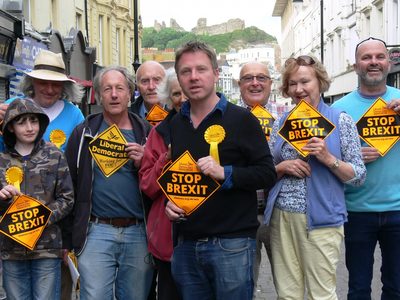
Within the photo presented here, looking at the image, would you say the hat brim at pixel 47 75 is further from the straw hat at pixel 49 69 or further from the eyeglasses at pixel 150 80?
the eyeglasses at pixel 150 80

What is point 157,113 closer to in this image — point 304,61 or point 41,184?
point 41,184

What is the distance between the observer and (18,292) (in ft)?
11.1

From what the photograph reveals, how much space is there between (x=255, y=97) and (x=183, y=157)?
185 cm

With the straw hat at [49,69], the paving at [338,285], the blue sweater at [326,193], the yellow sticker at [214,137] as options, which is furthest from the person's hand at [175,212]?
the paving at [338,285]

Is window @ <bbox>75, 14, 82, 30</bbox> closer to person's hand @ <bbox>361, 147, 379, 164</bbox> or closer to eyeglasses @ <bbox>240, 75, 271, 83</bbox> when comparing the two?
eyeglasses @ <bbox>240, 75, 271, 83</bbox>

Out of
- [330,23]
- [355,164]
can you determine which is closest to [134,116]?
[355,164]

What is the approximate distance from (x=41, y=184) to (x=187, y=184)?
132 centimetres

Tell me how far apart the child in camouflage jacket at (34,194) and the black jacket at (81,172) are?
8 cm

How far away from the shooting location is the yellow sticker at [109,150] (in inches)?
133

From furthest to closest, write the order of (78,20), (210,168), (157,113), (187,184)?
1. (78,20)
2. (157,113)
3. (187,184)
4. (210,168)

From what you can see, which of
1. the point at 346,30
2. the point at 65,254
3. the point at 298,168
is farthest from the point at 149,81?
the point at 346,30

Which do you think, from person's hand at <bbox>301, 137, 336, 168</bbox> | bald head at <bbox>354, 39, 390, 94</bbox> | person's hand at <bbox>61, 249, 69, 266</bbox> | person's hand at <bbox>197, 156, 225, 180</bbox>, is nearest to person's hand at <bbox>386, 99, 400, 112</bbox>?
bald head at <bbox>354, 39, 390, 94</bbox>

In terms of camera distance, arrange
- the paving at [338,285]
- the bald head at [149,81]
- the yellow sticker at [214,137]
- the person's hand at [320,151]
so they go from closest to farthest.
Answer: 1. the yellow sticker at [214,137]
2. the person's hand at [320,151]
3. the bald head at [149,81]
4. the paving at [338,285]

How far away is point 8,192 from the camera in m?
3.21
